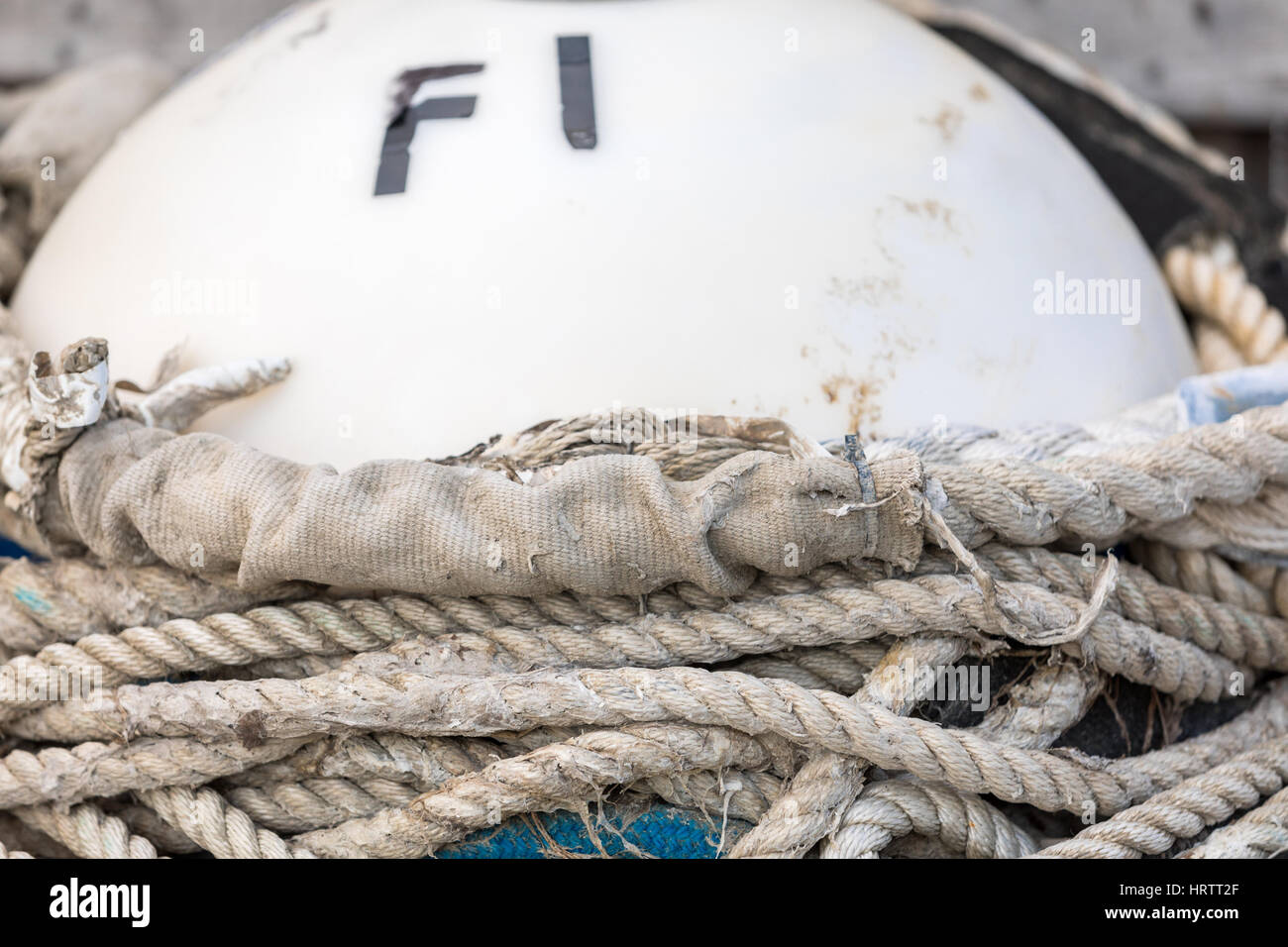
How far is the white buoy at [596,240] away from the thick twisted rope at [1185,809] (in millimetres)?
318

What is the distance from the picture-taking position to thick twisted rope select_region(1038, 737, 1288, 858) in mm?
868

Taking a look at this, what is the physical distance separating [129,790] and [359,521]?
0.94 ft

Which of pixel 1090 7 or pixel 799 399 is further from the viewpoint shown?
pixel 1090 7

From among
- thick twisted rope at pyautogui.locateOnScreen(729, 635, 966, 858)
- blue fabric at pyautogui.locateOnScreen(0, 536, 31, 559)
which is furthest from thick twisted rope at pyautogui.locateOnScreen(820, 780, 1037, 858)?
blue fabric at pyautogui.locateOnScreen(0, 536, 31, 559)

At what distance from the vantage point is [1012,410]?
1.04 metres

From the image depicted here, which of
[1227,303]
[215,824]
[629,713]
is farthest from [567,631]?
[1227,303]

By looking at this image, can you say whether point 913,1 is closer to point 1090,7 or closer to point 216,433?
point 1090,7

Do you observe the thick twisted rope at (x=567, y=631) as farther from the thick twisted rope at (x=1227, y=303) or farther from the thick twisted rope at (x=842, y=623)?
the thick twisted rope at (x=1227, y=303)

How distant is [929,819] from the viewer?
34.5 inches

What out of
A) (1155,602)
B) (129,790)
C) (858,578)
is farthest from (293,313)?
(1155,602)

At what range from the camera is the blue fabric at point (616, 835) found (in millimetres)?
888

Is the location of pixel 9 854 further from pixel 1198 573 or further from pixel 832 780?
pixel 1198 573

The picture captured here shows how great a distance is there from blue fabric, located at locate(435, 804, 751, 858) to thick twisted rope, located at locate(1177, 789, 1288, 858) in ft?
1.10

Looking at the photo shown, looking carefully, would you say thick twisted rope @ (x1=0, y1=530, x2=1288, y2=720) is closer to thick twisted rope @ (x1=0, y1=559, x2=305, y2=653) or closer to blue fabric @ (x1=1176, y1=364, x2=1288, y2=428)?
thick twisted rope @ (x1=0, y1=559, x2=305, y2=653)
